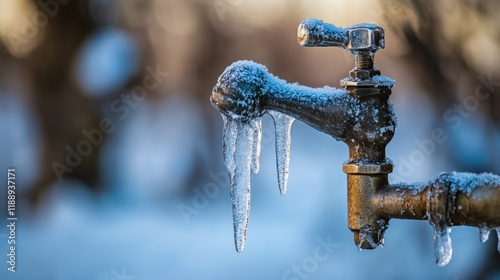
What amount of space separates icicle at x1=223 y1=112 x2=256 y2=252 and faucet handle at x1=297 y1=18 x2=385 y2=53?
114mm

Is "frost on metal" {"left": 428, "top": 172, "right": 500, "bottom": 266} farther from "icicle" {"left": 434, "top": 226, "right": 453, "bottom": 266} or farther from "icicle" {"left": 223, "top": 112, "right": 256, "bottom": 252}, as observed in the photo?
"icicle" {"left": 223, "top": 112, "right": 256, "bottom": 252}

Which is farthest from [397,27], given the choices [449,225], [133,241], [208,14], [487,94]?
[449,225]

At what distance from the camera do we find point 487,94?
158cm

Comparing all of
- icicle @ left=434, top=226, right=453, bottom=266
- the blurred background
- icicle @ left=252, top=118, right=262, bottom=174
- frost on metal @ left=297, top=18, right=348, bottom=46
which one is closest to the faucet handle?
frost on metal @ left=297, top=18, right=348, bottom=46

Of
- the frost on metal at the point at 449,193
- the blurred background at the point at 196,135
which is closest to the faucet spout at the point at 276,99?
the frost on metal at the point at 449,193

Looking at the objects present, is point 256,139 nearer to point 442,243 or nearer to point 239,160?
point 239,160

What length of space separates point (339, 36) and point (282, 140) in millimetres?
158

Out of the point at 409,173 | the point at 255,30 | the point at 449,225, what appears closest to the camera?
the point at 449,225

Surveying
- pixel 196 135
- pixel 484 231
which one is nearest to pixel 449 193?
pixel 484 231

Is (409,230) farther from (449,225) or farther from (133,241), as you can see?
(449,225)

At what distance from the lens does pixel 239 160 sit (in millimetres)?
654

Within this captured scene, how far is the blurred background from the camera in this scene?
1.58m

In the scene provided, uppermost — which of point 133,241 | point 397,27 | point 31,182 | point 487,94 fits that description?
point 397,27

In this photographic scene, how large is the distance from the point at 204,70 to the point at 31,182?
0.60 meters
